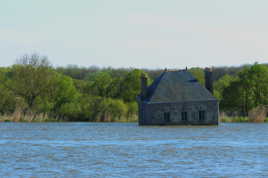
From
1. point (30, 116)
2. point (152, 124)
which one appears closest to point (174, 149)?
point (152, 124)

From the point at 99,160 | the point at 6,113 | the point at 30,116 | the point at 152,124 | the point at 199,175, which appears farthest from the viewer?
the point at 6,113

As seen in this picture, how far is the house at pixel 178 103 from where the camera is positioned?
192ft

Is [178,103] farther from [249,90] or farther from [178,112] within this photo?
[249,90]

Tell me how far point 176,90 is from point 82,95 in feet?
79.1

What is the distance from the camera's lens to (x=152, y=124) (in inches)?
2322

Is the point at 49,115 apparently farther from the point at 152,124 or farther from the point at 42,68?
the point at 152,124

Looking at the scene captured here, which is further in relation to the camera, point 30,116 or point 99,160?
point 30,116

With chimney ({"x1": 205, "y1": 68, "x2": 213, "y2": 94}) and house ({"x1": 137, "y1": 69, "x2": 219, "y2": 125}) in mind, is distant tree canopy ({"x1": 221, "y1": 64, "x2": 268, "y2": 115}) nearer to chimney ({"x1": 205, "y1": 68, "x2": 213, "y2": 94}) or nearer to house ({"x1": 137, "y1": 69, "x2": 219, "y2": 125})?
chimney ({"x1": 205, "y1": 68, "x2": 213, "y2": 94})

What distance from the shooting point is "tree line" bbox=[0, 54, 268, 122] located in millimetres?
72875

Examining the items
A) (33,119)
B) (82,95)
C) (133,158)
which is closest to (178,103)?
(33,119)

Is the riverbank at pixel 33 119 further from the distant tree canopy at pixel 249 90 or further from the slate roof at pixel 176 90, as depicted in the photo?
the slate roof at pixel 176 90

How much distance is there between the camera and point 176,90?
193 feet

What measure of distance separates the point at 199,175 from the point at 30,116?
51.9 metres

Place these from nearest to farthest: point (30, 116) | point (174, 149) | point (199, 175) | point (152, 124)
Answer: point (199, 175) → point (174, 149) → point (152, 124) → point (30, 116)
